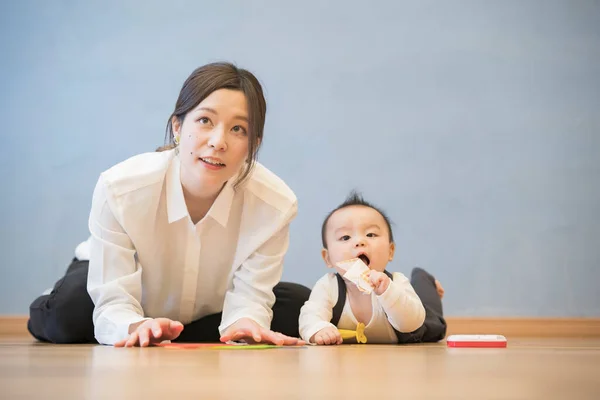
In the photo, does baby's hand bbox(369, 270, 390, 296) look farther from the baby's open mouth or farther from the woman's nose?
the woman's nose

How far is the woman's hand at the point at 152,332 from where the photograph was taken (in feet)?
4.82

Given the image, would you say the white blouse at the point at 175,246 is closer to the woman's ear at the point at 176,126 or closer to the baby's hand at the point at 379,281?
the woman's ear at the point at 176,126

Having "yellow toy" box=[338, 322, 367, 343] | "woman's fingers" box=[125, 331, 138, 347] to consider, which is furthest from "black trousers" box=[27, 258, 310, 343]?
"woman's fingers" box=[125, 331, 138, 347]

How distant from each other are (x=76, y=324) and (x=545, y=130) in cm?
237

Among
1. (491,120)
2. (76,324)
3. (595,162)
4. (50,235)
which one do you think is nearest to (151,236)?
(76,324)

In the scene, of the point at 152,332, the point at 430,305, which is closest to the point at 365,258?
the point at 430,305

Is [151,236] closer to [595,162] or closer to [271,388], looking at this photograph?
[271,388]

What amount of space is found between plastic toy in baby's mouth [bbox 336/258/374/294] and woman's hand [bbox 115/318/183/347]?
0.52 m

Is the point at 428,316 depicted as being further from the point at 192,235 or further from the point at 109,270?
the point at 109,270

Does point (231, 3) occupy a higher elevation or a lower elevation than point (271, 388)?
higher

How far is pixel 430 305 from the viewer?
2.42 m

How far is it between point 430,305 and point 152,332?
46.1 inches

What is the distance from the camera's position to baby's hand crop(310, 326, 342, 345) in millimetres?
1784

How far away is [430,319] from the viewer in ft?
7.22
